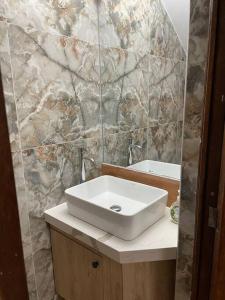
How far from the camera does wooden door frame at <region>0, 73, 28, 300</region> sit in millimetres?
545

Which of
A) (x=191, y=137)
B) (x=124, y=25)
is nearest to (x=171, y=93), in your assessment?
(x=124, y=25)

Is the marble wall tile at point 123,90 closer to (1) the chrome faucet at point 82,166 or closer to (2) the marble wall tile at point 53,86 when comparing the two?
(2) the marble wall tile at point 53,86

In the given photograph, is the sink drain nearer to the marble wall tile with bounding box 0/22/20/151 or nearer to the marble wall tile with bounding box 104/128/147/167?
the marble wall tile with bounding box 104/128/147/167

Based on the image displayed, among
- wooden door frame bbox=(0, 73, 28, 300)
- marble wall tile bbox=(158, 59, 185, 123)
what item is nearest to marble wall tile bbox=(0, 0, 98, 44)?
marble wall tile bbox=(158, 59, 185, 123)

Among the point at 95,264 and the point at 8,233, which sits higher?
the point at 8,233

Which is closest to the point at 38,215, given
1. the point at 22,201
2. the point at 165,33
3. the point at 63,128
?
the point at 22,201

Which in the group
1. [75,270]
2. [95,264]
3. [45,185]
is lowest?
Result: [75,270]

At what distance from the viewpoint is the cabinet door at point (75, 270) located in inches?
49.4

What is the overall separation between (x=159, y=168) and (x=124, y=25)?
0.99 meters

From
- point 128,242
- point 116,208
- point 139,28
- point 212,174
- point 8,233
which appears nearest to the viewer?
point 8,233

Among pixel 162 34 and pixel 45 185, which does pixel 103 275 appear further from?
pixel 162 34

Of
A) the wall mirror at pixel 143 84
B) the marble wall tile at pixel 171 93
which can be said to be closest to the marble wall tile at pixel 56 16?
the wall mirror at pixel 143 84

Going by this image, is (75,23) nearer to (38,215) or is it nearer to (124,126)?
(124,126)

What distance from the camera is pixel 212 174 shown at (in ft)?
2.47
